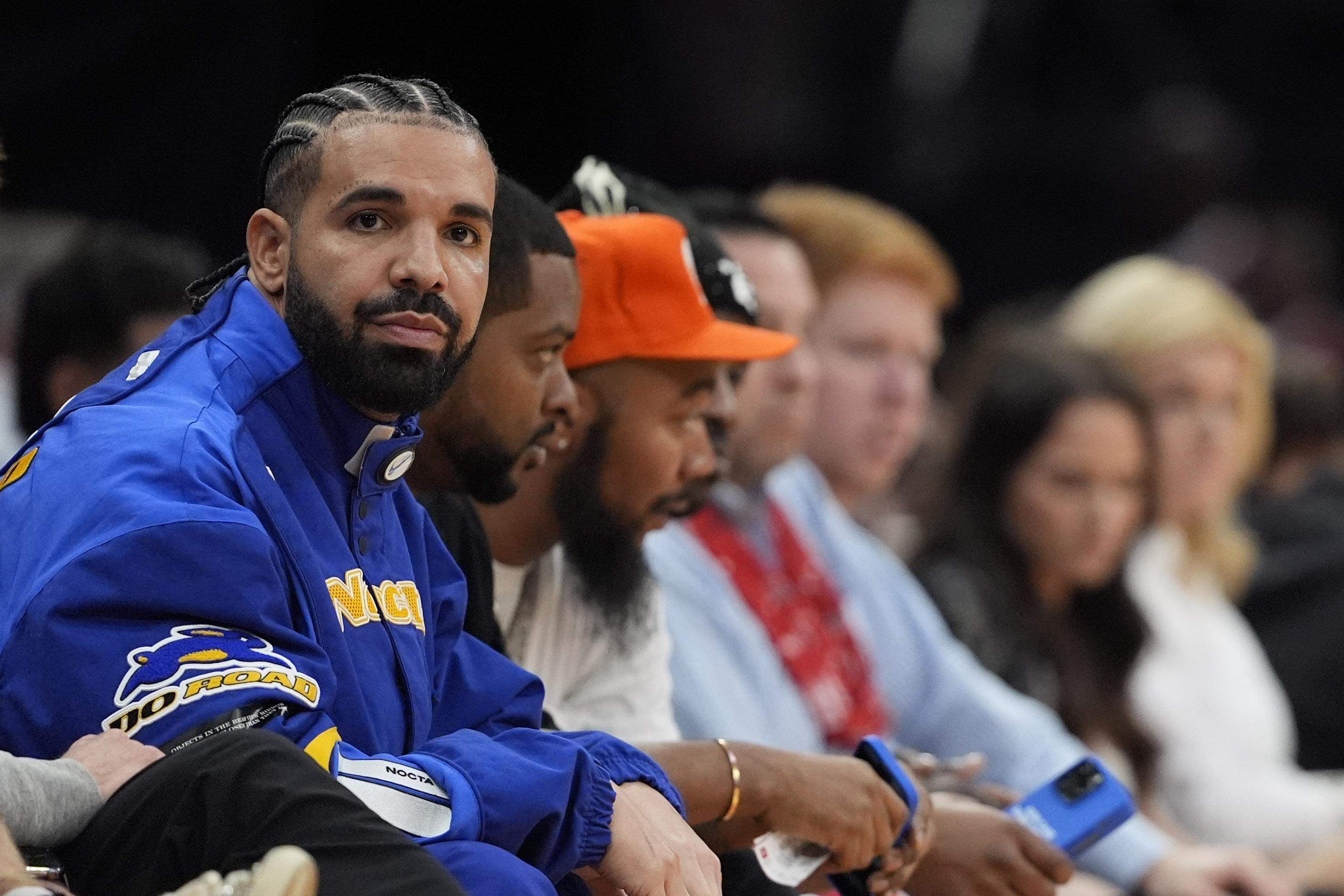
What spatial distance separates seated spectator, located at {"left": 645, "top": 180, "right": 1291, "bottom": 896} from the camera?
3.17m

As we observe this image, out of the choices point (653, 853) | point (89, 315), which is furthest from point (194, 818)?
point (89, 315)

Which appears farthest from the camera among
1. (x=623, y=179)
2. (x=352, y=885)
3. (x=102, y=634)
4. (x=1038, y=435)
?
(x=1038, y=435)

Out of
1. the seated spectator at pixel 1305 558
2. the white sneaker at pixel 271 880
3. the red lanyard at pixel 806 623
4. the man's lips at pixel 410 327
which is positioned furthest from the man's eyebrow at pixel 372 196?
the seated spectator at pixel 1305 558

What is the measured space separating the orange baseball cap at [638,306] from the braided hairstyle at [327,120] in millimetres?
667

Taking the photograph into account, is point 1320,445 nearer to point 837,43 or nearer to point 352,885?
point 837,43

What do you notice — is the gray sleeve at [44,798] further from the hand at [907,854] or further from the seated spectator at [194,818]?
the hand at [907,854]

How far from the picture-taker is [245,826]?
4.65 ft

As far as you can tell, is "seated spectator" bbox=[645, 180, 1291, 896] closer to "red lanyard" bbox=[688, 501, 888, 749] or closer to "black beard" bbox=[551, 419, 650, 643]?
"red lanyard" bbox=[688, 501, 888, 749]

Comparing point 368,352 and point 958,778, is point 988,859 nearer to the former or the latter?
point 958,778

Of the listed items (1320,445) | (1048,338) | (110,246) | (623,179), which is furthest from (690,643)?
(1320,445)

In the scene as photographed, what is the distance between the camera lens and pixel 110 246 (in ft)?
10.5

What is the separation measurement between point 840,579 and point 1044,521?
1.95 ft

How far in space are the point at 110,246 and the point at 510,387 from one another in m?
1.27

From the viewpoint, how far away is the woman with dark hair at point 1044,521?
13.1ft
